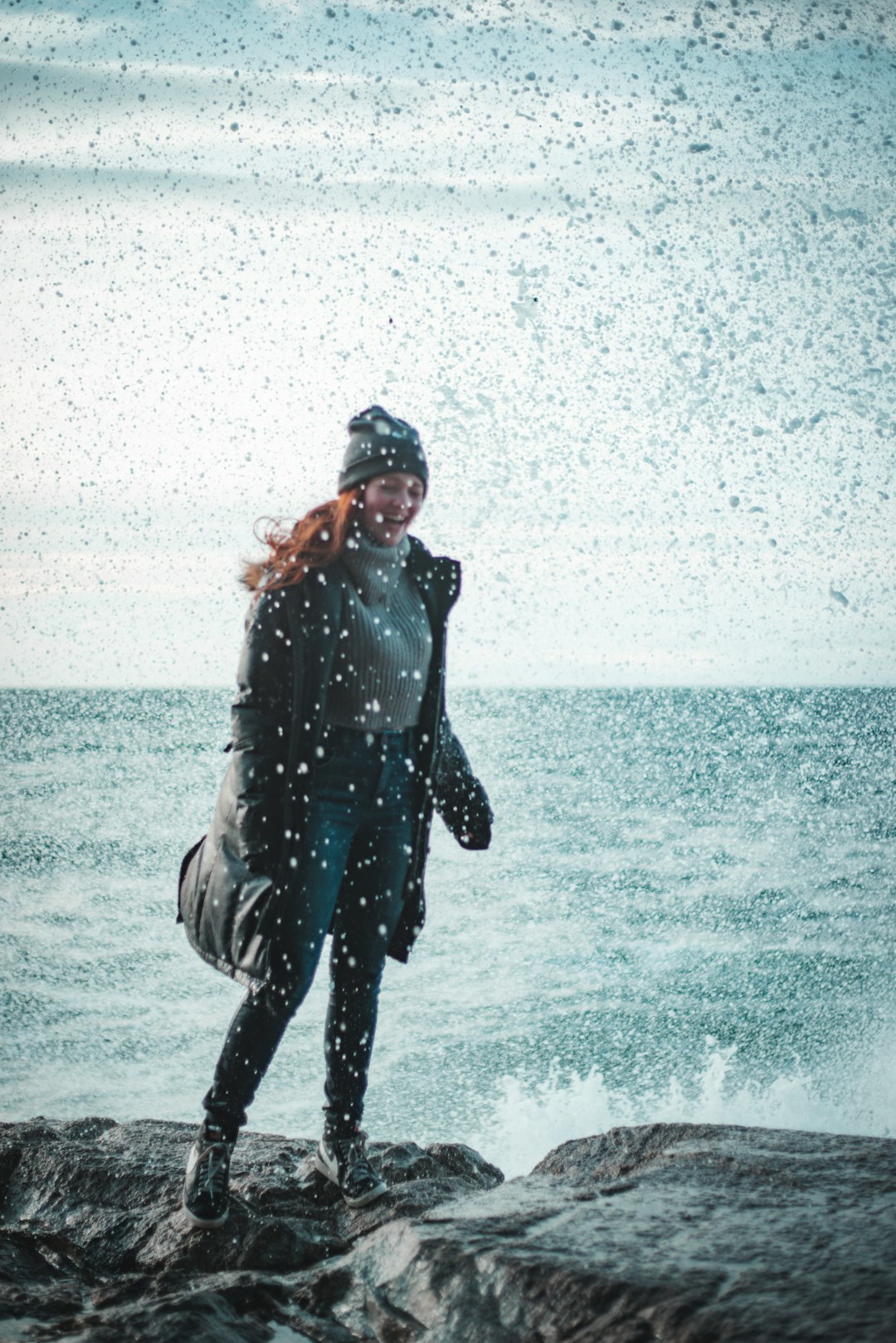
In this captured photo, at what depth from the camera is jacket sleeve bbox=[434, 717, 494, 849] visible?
2318 millimetres

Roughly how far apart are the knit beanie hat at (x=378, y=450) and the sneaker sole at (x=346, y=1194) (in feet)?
4.89

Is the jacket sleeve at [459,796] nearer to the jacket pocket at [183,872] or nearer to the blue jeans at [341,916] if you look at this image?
the blue jeans at [341,916]

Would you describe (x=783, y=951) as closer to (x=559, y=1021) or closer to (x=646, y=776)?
(x=559, y=1021)

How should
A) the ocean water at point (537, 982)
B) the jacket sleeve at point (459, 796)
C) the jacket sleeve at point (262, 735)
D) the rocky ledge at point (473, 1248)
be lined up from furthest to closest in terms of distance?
the ocean water at point (537, 982) → the jacket sleeve at point (459, 796) → the jacket sleeve at point (262, 735) → the rocky ledge at point (473, 1248)

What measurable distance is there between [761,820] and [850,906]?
8708 millimetres

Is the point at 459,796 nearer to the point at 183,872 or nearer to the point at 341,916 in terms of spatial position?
the point at 341,916

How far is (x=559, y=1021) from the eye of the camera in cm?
718

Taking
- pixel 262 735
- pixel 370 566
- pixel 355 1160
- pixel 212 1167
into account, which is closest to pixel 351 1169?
pixel 355 1160

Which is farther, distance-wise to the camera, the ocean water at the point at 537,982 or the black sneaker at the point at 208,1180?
the ocean water at the point at 537,982

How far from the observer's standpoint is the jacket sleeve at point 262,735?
1.96m

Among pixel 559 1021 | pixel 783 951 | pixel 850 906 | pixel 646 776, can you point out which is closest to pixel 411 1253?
pixel 559 1021

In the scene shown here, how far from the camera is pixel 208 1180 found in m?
2.06

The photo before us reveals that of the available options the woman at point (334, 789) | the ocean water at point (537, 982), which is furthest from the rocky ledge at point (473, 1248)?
the ocean water at point (537, 982)

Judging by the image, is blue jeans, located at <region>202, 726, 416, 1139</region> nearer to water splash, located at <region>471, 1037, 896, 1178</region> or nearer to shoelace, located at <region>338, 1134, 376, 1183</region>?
shoelace, located at <region>338, 1134, 376, 1183</region>
